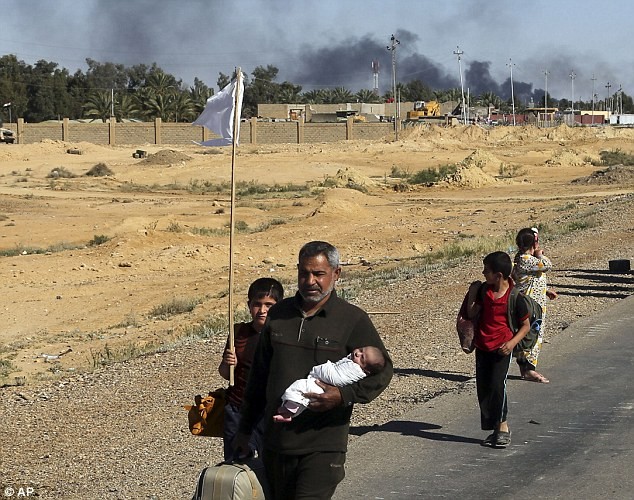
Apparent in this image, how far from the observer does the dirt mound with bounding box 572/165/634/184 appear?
48344 millimetres

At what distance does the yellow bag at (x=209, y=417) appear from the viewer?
230 inches

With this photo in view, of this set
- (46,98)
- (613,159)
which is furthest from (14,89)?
(613,159)

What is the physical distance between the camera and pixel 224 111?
6.89m

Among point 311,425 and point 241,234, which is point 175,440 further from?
point 241,234

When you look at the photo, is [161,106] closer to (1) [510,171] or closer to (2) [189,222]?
(1) [510,171]

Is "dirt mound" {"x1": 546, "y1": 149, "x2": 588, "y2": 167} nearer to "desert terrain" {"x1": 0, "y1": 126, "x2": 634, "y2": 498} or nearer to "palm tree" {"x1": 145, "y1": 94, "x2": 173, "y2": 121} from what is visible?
"desert terrain" {"x1": 0, "y1": 126, "x2": 634, "y2": 498}

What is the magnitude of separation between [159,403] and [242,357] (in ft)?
14.9

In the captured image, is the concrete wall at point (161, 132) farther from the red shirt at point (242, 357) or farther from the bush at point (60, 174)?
the red shirt at point (242, 357)

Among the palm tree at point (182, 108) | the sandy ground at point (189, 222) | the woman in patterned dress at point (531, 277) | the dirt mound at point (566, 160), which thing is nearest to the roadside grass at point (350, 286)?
the sandy ground at point (189, 222)

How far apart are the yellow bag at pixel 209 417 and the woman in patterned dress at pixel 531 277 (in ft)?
14.6

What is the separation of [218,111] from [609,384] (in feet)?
15.0

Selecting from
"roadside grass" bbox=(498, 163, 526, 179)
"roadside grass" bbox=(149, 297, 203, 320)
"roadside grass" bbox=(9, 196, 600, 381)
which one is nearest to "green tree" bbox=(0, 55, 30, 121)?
"roadside grass" bbox=(498, 163, 526, 179)

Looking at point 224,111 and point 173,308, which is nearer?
point 224,111

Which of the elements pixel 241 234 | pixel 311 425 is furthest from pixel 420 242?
pixel 311 425
